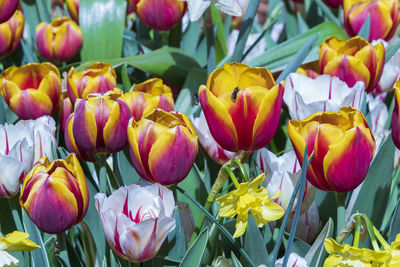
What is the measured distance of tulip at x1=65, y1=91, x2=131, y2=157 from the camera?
71 centimetres

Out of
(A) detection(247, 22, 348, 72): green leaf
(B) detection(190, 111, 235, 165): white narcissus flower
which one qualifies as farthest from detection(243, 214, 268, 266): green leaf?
(A) detection(247, 22, 348, 72): green leaf

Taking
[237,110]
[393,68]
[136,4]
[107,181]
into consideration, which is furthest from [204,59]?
[237,110]

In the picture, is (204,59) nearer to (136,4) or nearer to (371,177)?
(136,4)

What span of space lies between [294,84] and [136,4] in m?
0.37

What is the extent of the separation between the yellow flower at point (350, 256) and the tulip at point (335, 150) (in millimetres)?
77

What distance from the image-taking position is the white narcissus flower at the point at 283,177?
0.77 metres

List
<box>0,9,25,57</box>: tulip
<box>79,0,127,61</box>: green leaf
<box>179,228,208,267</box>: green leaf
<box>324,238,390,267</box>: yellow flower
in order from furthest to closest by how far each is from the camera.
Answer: <box>79,0,127,61</box>: green leaf → <box>0,9,25,57</box>: tulip → <box>179,228,208,267</box>: green leaf → <box>324,238,390,267</box>: yellow flower

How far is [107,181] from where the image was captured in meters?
0.81

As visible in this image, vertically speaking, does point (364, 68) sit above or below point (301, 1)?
above

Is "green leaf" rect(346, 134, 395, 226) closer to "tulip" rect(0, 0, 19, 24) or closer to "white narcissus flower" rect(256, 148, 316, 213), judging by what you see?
"white narcissus flower" rect(256, 148, 316, 213)

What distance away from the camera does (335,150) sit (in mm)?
609

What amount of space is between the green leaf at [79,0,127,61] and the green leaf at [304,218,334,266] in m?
0.73

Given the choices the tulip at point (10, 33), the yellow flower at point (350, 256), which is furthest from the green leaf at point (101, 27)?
the yellow flower at point (350, 256)

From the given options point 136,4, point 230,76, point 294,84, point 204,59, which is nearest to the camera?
point 230,76
